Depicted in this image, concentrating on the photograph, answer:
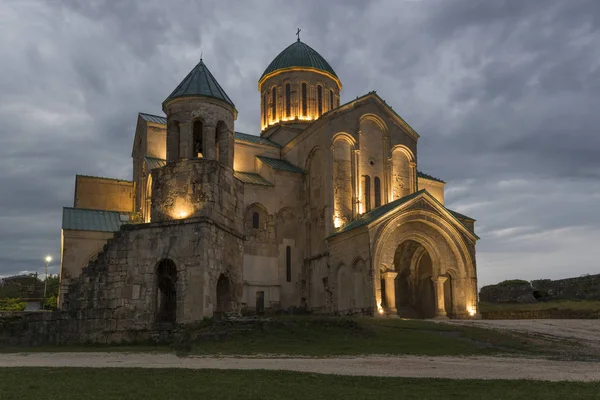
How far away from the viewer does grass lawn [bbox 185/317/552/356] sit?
1479 centimetres

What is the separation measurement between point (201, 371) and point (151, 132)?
23.6 m

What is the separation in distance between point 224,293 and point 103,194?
52.9 feet

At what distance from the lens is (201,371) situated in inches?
395

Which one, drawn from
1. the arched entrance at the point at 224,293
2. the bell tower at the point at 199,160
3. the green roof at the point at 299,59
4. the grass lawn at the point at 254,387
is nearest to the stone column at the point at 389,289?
the bell tower at the point at 199,160

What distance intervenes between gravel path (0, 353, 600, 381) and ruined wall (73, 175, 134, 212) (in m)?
19.8

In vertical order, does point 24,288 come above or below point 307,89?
below

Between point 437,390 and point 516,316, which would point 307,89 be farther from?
point 437,390

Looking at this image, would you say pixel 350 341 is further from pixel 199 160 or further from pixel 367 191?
pixel 367 191

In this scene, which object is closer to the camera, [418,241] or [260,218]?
[418,241]

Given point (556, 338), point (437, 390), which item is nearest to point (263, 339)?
point (437, 390)

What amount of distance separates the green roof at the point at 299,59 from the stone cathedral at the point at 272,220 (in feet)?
0.42

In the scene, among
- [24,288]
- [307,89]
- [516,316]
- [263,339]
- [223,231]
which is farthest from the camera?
[24,288]

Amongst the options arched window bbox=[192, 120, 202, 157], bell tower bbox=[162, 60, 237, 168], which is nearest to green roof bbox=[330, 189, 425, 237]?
bell tower bbox=[162, 60, 237, 168]

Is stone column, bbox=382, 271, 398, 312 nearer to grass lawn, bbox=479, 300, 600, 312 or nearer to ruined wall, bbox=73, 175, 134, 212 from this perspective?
grass lawn, bbox=479, 300, 600, 312
